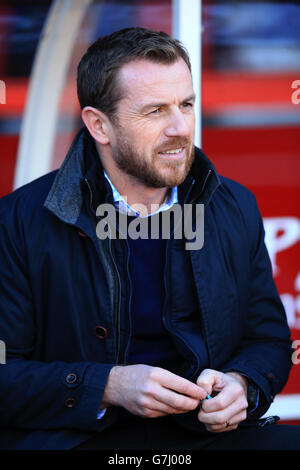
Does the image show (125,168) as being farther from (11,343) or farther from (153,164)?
(11,343)

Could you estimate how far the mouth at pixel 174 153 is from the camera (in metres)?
2.04

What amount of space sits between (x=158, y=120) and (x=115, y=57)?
23 centimetres

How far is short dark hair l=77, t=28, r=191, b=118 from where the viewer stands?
6.70ft

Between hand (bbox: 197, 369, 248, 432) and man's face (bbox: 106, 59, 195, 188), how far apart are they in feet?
1.93

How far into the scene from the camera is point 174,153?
80.6 inches

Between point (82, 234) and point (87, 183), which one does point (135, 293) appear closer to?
point (82, 234)

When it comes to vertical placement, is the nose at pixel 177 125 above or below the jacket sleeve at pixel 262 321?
above

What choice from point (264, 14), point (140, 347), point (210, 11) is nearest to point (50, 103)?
point (210, 11)

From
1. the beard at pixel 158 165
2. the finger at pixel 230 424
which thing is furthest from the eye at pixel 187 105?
the finger at pixel 230 424

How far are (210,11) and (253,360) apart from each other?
2085 millimetres

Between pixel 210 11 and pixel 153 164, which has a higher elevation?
pixel 210 11

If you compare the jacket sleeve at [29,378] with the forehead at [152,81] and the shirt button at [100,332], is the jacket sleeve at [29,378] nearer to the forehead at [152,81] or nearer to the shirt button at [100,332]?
the shirt button at [100,332]

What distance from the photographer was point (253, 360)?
6.64 ft

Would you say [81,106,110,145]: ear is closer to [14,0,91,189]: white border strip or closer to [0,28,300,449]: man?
[0,28,300,449]: man
